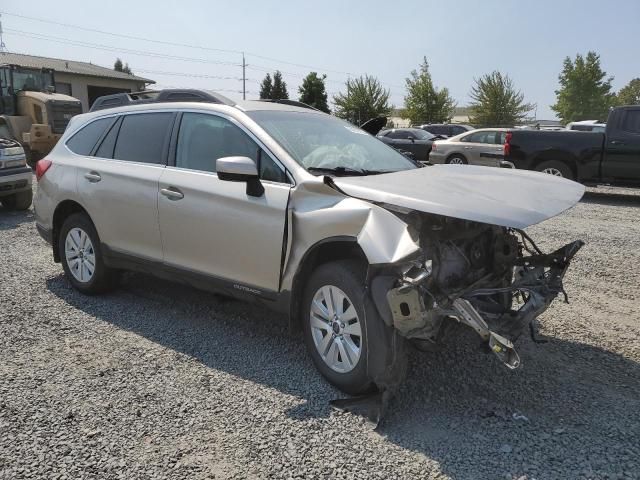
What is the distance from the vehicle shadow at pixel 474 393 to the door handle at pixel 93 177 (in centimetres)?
117

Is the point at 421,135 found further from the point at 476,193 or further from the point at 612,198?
the point at 476,193

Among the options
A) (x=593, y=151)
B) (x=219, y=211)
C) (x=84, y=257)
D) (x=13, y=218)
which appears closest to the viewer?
(x=219, y=211)

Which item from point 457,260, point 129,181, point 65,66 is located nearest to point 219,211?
point 129,181

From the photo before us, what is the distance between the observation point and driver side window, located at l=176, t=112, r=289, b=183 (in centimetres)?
393

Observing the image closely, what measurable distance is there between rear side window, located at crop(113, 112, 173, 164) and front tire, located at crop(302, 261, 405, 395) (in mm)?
1960

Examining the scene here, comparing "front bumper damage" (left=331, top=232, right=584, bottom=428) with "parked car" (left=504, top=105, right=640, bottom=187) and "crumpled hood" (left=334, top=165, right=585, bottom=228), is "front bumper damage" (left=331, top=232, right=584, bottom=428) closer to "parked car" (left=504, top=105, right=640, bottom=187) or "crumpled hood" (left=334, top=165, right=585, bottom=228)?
"crumpled hood" (left=334, top=165, right=585, bottom=228)

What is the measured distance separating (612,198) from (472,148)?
4808mm

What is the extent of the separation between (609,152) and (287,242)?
1037cm

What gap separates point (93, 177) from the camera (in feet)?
16.6

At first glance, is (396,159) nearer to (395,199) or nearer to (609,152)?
(395,199)

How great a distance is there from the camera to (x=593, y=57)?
47.0 m

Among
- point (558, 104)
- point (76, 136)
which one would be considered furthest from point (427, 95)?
point (76, 136)

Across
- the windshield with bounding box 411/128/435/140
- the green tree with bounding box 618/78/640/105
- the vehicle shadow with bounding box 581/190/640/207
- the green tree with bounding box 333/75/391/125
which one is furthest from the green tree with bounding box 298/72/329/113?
the green tree with bounding box 618/78/640/105

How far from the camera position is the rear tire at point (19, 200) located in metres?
10.1
